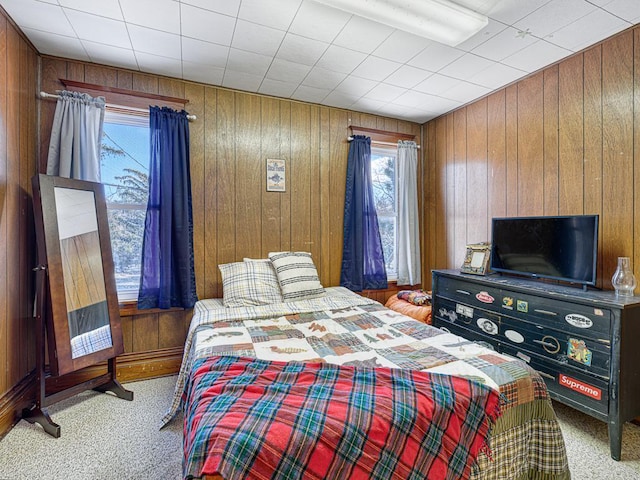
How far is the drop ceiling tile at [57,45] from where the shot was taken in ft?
7.19

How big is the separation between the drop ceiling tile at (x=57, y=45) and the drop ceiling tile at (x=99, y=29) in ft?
0.48

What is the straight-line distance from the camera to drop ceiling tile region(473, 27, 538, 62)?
2.15m

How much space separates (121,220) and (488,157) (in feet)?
11.5

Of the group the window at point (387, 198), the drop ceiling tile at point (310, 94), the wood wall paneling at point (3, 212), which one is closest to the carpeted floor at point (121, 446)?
the wood wall paneling at point (3, 212)

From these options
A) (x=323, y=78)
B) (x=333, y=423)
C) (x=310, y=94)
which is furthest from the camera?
(x=310, y=94)

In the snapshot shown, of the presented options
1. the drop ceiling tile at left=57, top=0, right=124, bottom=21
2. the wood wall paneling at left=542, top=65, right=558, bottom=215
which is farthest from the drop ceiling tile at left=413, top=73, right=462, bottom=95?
→ the drop ceiling tile at left=57, top=0, right=124, bottom=21

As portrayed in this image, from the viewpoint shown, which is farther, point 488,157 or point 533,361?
point 488,157

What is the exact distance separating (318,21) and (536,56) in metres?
1.73

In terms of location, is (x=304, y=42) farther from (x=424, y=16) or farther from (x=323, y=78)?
(x=424, y=16)

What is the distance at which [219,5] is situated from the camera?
189 cm

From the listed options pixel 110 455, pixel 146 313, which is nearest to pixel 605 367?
pixel 110 455

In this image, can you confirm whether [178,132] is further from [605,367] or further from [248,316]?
[605,367]

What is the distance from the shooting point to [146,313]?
2.76m

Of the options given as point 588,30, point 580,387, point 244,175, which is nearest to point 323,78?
point 244,175
